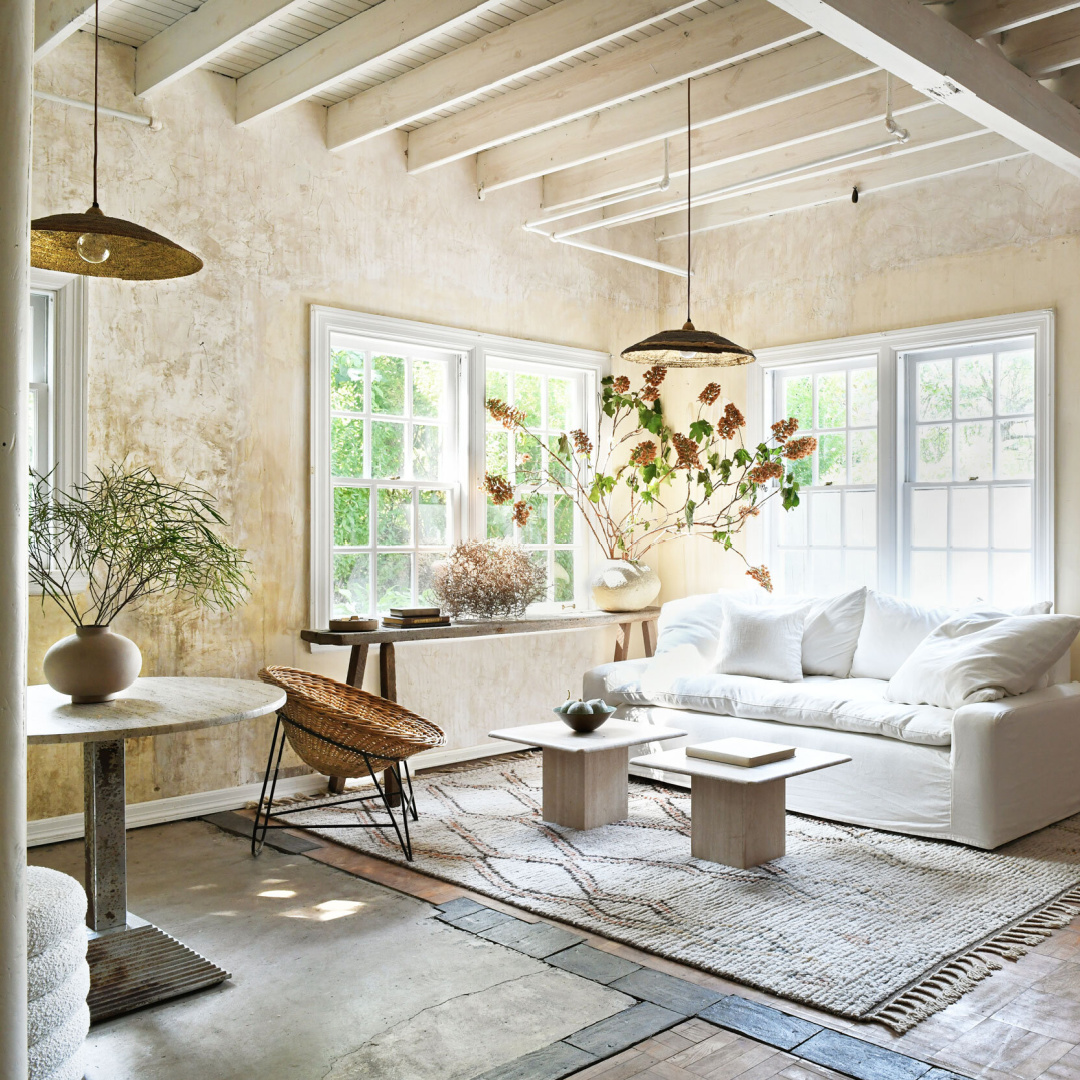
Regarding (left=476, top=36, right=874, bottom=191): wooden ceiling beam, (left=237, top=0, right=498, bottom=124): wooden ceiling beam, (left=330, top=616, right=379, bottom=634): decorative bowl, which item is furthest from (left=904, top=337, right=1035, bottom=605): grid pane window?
(left=237, top=0, right=498, bottom=124): wooden ceiling beam

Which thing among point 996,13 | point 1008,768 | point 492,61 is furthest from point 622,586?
point 996,13

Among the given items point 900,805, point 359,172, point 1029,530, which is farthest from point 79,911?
point 1029,530

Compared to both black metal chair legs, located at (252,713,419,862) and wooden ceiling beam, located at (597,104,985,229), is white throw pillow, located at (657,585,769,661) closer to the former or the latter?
black metal chair legs, located at (252,713,419,862)

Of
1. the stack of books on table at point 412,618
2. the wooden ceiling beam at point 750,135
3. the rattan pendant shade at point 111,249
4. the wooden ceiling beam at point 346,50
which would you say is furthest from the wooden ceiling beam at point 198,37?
the stack of books on table at point 412,618

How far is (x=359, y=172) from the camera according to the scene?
17.6 feet

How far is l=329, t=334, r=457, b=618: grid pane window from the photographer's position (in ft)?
17.7

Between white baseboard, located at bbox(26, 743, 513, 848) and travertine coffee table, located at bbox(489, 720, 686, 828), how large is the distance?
1.22 meters

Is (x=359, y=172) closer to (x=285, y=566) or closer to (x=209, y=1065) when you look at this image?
(x=285, y=566)

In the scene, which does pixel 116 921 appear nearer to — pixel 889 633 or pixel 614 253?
pixel 889 633

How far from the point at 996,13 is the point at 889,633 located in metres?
2.85

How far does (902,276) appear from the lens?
5789mm

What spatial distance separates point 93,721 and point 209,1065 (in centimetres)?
95

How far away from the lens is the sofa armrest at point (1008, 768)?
4.13 meters

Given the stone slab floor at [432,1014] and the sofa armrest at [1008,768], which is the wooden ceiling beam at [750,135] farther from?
the stone slab floor at [432,1014]
